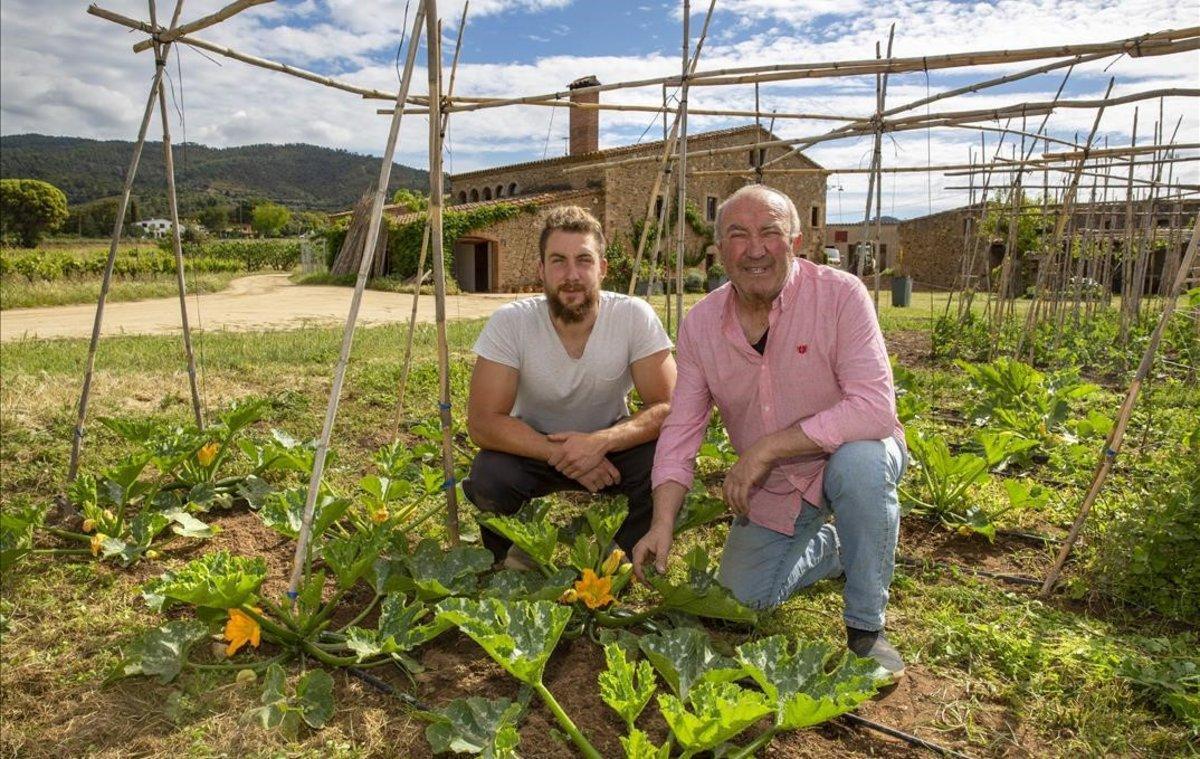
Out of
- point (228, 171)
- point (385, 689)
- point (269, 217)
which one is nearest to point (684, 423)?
point (385, 689)

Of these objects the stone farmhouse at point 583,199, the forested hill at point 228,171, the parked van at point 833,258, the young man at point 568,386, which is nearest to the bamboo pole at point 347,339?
the young man at point 568,386

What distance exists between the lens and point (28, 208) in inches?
1516

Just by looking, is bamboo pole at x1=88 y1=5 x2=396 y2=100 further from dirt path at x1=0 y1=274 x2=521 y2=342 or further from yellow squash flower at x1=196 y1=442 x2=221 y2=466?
dirt path at x1=0 y1=274 x2=521 y2=342

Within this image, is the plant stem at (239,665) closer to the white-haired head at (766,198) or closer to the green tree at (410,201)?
the white-haired head at (766,198)

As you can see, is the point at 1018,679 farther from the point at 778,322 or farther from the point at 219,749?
the point at 219,749

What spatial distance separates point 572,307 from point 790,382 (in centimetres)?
92

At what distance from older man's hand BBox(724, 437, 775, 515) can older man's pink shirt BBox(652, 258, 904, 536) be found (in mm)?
151

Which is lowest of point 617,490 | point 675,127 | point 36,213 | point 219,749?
point 219,749

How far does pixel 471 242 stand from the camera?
22.5 m

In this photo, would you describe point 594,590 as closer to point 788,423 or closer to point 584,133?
point 788,423

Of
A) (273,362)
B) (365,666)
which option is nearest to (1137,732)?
(365,666)

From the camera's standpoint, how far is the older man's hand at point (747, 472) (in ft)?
8.24

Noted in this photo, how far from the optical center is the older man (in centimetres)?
245

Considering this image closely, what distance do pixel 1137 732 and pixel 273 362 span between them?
6844mm
